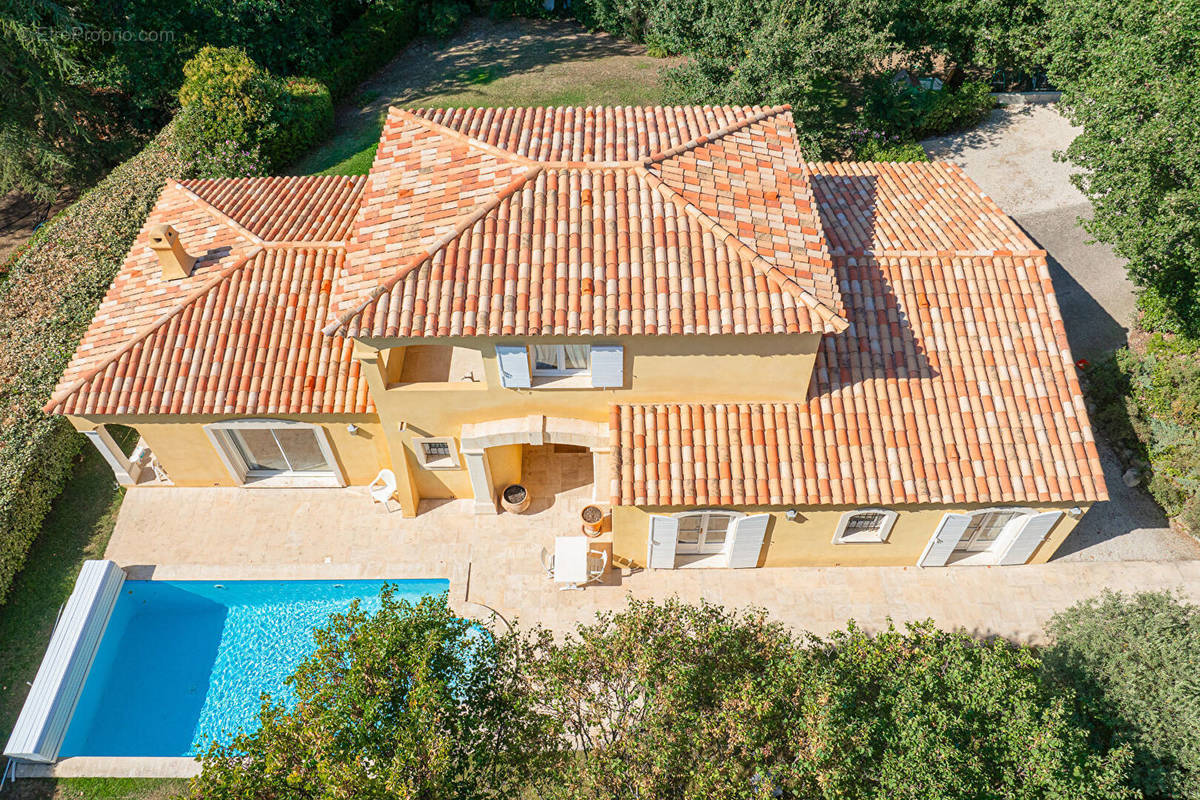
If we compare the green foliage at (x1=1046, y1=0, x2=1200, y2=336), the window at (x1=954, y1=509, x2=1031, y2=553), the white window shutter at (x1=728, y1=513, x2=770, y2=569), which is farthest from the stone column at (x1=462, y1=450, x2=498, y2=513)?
the green foliage at (x1=1046, y1=0, x2=1200, y2=336)

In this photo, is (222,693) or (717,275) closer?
(717,275)

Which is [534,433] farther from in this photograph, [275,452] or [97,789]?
[97,789]

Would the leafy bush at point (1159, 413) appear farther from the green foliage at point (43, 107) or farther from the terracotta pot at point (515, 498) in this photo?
the green foliage at point (43, 107)

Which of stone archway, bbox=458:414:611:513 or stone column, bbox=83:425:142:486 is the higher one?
stone archway, bbox=458:414:611:513

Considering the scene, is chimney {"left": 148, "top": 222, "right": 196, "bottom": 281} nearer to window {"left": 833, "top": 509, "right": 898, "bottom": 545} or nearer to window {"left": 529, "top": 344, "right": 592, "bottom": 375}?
window {"left": 529, "top": 344, "right": 592, "bottom": 375}

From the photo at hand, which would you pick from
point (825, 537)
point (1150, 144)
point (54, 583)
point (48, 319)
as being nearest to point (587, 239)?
point (825, 537)

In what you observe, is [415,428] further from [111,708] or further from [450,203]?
[111,708]

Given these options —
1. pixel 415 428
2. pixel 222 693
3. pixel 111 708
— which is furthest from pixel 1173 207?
pixel 111 708
